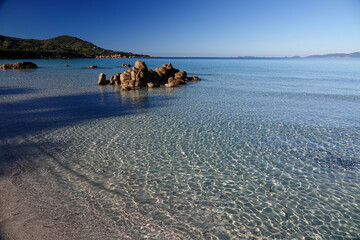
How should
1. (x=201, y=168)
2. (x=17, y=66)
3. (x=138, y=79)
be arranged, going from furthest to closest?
(x=17, y=66) < (x=138, y=79) < (x=201, y=168)

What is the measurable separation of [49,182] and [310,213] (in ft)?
31.5

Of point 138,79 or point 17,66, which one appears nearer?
point 138,79

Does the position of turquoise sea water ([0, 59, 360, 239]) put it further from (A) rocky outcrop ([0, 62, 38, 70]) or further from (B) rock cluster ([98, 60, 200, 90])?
(A) rocky outcrop ([0, 62, 38, 70])

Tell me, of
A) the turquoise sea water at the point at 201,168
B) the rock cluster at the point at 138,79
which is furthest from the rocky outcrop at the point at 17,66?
the turquoise sea water at the point at 201,168

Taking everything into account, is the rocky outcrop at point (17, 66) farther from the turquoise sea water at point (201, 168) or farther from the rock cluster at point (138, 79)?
the turquoise sea water at point (201, 168)

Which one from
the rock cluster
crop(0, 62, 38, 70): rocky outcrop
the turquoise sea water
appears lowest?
the turquoise sea water

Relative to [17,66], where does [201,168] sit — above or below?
below

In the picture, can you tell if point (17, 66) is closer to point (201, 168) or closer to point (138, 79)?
point (138, 79)

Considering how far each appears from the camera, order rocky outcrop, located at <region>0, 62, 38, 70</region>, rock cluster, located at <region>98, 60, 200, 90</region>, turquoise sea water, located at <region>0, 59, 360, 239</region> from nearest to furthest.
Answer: turquoise sea water, located at <region>0, 59, 360, 239</region> < rock cluster, located at <region>98, 60, 200, 90</region> < rocky outcrop, located at <region>0, 62, 38, 70</region>

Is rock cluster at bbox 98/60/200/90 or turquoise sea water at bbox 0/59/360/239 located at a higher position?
rock cluster at bbox 98/60/200/90

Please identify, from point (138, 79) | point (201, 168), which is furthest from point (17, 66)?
point (201, 168)

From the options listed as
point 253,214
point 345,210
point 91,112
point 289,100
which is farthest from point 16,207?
point 289,100

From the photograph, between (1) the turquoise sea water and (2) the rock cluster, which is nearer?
(1) the turquoise sea water

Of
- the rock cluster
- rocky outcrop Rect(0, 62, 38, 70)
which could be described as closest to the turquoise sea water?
the rock cluster
